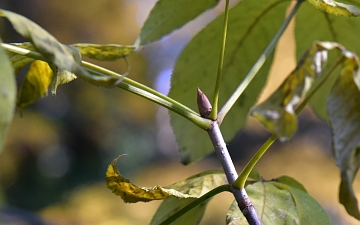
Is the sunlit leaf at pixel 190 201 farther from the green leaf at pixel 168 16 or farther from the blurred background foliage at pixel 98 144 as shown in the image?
the blurred background foliage at pixel 98 144

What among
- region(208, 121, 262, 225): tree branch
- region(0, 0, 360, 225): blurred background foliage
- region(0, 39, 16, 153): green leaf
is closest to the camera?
region(0, 39, 16, 153): green leaf

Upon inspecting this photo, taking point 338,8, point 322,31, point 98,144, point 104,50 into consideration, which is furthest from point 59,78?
point 98,144

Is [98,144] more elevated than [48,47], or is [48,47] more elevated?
[48,47]

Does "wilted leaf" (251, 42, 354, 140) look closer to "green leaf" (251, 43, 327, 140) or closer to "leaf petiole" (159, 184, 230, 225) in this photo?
"green leaf" (251, 43, 327, 140)

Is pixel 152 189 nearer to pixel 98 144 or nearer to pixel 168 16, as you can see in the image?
pixel 168 16

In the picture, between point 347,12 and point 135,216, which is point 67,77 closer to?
point 347,12

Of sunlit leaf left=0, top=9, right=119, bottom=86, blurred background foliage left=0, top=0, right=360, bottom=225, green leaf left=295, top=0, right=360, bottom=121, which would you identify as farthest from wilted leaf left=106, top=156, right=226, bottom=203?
blurred background foliage left=0, top=0, right=360, bottom=225
